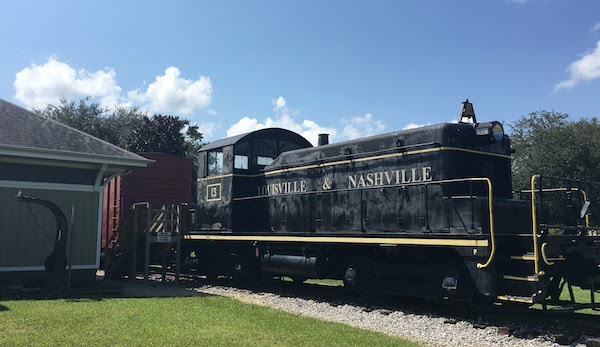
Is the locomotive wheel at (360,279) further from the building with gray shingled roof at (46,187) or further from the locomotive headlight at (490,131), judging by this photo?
the building with gray shingled roof at (46,187)

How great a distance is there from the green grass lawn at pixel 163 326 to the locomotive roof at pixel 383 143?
12.4 ft

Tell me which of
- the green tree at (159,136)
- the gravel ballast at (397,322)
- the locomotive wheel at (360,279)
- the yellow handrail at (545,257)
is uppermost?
the green tree at (159,136)

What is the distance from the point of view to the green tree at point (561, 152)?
31859mm

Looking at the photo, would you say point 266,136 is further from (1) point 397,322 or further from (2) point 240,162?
(1) point 397,322

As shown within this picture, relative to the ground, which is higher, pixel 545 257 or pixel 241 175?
pixel 241 175

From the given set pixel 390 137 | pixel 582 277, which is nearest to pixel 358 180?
pixel 390 137

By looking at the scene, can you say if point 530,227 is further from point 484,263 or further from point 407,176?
point 407,176

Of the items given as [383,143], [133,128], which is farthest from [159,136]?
[383,143]

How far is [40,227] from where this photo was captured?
38.6 feet

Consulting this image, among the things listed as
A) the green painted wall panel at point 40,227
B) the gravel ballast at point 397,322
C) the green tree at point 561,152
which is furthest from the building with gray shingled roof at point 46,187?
the green tree at point 561,152

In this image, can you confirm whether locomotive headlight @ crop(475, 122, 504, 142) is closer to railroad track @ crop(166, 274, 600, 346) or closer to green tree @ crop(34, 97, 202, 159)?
railroad track @ crop(166, 274, 600, 346)

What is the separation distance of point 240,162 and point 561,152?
2703cm

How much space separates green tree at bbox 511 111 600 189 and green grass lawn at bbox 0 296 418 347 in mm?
28320

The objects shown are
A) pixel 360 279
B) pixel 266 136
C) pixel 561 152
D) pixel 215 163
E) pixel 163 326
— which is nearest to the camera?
pixel 163 326
